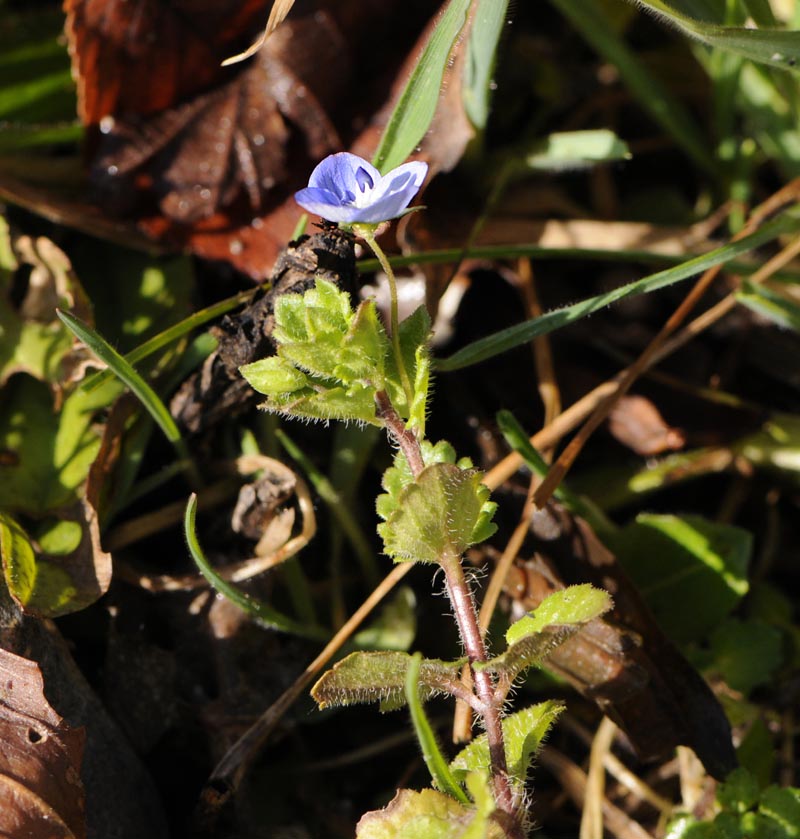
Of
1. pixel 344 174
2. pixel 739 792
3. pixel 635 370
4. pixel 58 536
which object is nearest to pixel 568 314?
pixel 635 370

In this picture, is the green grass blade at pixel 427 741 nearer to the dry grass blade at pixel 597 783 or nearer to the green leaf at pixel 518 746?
the green leaf at pixel 518 746

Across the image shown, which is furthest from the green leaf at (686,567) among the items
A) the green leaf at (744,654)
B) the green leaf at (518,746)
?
the green leaf at (518,746)

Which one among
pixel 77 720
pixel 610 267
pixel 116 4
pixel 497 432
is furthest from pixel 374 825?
pixel 116 4

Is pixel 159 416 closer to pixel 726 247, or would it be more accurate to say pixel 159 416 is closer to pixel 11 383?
pixel 11 383

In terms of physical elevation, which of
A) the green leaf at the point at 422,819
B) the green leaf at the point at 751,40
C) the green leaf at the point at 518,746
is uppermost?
the green leaf at the point at 751,40

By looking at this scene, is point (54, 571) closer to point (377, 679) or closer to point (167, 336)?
point (167, 336)
